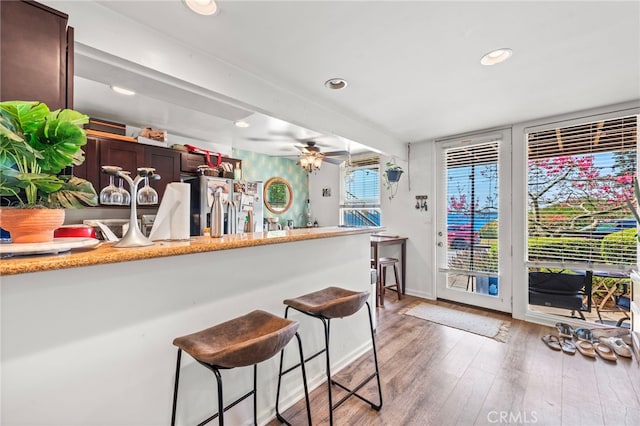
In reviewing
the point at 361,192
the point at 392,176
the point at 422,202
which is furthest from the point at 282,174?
the point at 422,202

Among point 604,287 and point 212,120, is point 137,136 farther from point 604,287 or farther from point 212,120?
point 604,287

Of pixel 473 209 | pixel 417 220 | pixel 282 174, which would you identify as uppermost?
pixel 282 174

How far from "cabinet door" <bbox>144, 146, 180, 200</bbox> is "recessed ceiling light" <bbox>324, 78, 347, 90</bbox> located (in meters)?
2.29

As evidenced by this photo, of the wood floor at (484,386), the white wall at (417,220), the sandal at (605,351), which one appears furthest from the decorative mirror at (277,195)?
the sandal at (605,351)

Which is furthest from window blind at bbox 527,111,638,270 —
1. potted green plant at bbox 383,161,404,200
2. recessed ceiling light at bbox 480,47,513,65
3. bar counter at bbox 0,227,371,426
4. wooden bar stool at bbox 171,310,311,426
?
wooden bar stool at bbox 171,310,311,426

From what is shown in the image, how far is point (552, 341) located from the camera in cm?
268

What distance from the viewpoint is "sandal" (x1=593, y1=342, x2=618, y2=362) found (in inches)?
92.4

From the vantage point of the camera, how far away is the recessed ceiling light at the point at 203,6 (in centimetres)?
142

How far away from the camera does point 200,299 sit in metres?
1.38

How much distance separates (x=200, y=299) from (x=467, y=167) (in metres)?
3.78

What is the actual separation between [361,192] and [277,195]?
164 centimetres

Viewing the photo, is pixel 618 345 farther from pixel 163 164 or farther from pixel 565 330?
pixel 163 164

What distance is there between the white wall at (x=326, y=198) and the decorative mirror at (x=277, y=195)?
55 cm

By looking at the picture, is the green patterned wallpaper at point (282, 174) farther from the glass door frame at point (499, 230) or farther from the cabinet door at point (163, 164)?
the glass door frame at point (499, 230)
